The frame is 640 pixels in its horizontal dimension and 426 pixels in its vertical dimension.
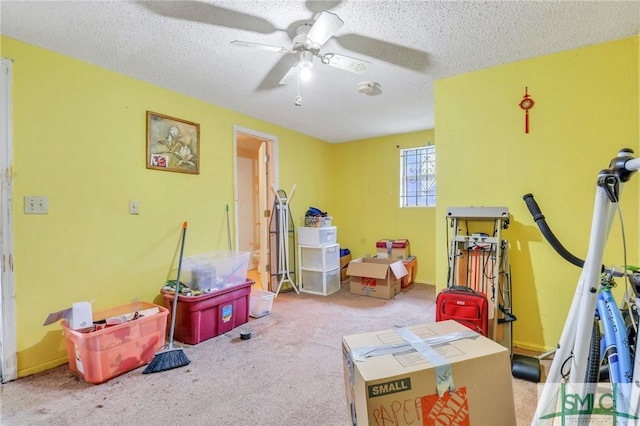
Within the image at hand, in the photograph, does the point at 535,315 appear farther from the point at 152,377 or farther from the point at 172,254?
the point at 172,254

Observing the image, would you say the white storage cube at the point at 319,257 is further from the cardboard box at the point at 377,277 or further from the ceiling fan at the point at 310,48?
the ceiling fan at the point at 310,48

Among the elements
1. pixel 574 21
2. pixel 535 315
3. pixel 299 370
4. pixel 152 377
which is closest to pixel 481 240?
pixel 535 315

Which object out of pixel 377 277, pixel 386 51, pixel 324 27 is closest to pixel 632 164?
pixel 324 27

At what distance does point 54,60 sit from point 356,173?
3.88 m

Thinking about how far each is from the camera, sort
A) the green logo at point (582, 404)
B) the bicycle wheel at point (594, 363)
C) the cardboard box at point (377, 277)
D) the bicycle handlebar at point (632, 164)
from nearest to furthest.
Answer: the bicycle handlebar at point (632, 164), the green logo at point (582, 404), the bicycle wheel at point (594, 363), the cardboard box at point (377, 277)

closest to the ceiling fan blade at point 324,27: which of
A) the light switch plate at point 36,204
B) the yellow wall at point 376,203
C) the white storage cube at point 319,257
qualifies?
the light switch plate at point 36,204

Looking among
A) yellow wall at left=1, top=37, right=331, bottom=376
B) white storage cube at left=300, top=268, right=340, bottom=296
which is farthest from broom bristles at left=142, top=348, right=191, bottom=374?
white storage cube at left=300, top=268, right=340, bottom=296

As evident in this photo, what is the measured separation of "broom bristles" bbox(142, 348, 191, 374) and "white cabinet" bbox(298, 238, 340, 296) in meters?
2.09

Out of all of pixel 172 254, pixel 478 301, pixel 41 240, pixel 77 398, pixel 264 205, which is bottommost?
pixel 77 398

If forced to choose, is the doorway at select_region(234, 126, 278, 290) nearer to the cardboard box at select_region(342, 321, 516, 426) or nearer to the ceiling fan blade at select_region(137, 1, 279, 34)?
the ceiling fan blade at select_region(137, 1, 279, 34)

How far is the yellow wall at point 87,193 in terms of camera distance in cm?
209

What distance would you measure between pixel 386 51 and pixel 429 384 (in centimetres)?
216

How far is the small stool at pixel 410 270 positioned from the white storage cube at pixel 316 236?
3.61 ft

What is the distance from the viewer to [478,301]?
2057 mm
